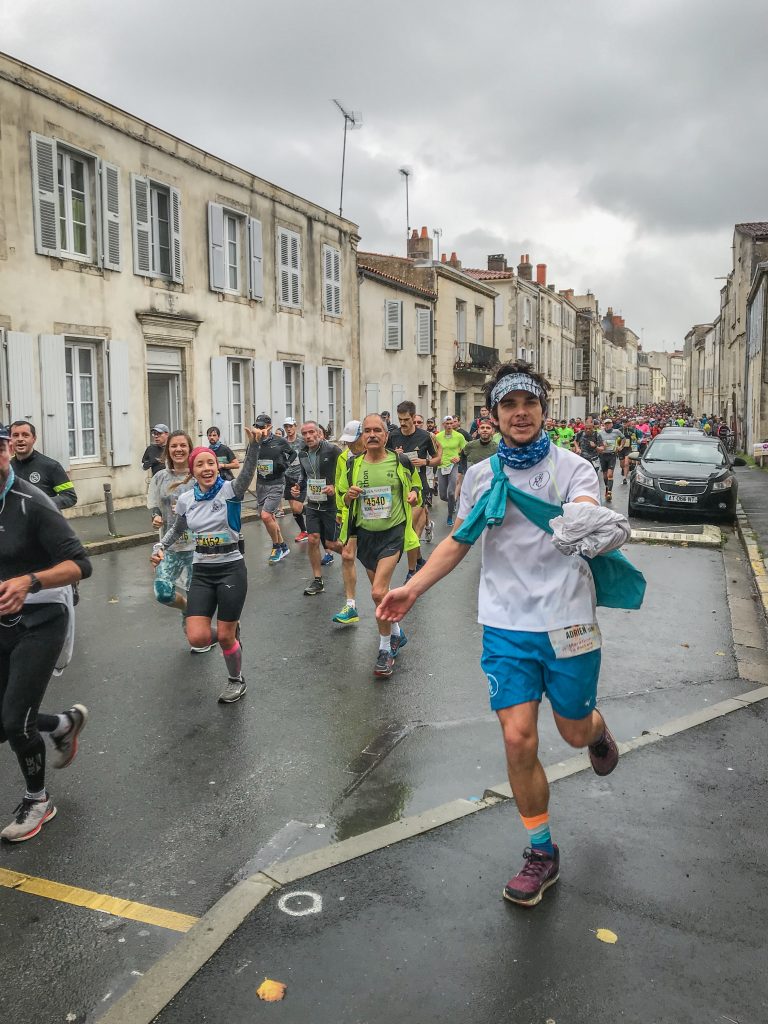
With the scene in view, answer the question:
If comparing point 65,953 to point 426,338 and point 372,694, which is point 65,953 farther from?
point 426,338

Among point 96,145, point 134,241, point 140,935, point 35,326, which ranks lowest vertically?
point 140,935

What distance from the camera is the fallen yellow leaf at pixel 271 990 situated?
109 inches

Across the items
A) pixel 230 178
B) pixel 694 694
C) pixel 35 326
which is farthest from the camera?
pixel 230 178

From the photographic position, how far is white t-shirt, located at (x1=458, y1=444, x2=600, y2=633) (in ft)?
10.9

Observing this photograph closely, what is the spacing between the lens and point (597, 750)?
3.85 m

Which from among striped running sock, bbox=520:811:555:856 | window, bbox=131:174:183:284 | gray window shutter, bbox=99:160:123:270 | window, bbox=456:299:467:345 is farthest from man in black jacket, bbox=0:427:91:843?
window, bbox=456:299:467:345

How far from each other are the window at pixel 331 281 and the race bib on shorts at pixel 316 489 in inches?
616

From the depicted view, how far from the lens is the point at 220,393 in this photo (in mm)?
19469

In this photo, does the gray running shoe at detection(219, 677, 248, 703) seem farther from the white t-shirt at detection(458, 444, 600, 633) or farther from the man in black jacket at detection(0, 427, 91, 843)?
the white t-shirt at detection(458, 444, 600, 633)

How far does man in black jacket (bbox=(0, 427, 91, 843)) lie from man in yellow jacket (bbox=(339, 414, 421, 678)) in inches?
123

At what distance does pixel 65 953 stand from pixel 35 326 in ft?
44.0

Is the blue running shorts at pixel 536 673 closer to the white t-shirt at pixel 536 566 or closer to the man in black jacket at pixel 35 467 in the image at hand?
the white t-shirt at pixel 536 566

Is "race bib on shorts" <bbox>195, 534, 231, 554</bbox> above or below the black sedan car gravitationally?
above

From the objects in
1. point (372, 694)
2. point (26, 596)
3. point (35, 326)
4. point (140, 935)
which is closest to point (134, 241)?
point (35, 326)
